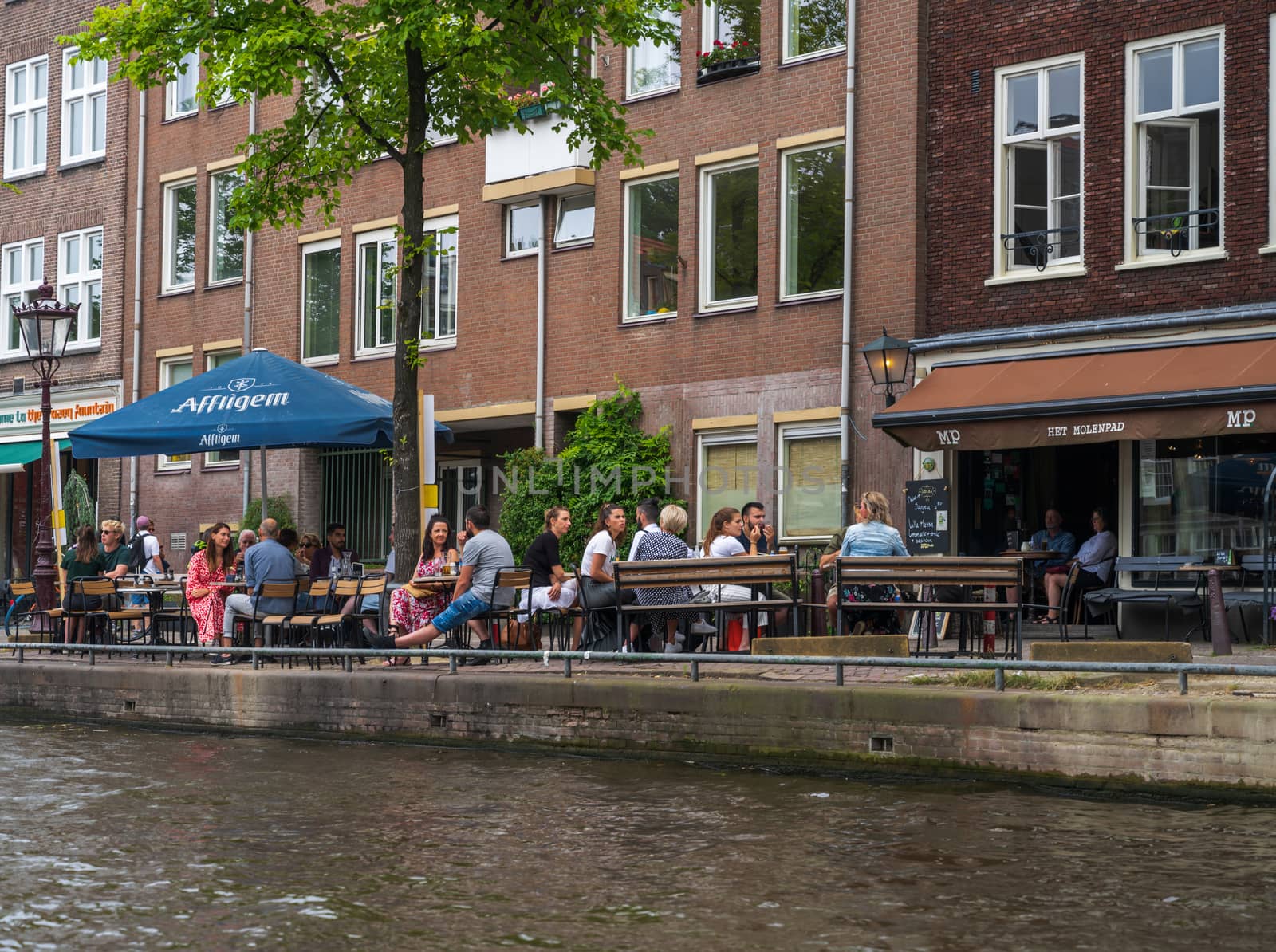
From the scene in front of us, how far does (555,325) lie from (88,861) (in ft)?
55.0

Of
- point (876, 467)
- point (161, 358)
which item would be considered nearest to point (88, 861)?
point (876, 467)

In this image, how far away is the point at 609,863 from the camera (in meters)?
8.76

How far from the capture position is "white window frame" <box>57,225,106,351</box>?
108ft

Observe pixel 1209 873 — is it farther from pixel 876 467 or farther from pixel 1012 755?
pixel 876 467

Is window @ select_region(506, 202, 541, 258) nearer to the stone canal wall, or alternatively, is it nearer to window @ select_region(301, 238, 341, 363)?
window @ select_region(301, 238, 341, 363)

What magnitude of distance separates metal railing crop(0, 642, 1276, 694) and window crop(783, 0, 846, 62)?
979 cm

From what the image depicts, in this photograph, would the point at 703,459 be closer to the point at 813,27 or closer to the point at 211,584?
the point at 813,27

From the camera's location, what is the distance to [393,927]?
7.34 metres

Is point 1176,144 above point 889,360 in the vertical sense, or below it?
above

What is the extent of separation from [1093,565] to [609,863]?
37.9 ft

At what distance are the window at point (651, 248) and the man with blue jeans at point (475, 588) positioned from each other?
837cm

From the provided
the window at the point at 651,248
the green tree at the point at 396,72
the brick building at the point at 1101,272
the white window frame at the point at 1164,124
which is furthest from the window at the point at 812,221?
the white window frame at the point at 1164,124

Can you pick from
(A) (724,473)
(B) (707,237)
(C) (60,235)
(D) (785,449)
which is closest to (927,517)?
(D) (785,449)

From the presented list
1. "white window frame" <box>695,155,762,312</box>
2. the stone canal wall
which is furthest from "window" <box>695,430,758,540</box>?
the stone canal wall
